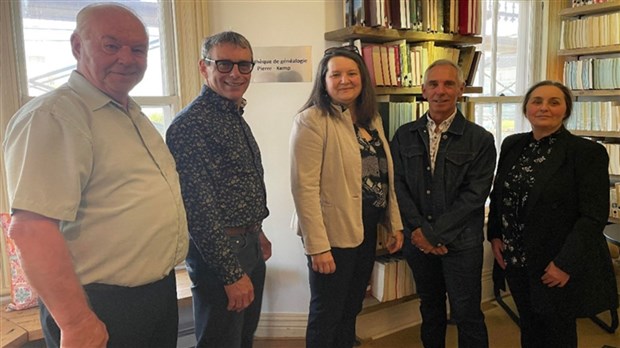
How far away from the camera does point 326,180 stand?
5.50 ft

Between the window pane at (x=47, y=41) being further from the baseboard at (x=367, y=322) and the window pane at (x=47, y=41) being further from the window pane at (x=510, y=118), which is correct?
the window pane at (x=510, y=118)

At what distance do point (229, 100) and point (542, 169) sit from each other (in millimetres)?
1281

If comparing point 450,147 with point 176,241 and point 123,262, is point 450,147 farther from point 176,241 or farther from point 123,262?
point 123,262

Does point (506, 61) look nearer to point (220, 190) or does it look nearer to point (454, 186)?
point (454, 186)

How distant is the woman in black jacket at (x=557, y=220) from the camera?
168 centimetres

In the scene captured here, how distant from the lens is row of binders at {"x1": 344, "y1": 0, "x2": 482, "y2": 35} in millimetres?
2221

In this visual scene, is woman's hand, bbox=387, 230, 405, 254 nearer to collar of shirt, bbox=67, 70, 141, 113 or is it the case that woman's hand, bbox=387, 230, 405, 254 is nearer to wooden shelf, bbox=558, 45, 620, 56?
collar of shirt, bbox=67, 70, 141, 113

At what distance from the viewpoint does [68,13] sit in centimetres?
215

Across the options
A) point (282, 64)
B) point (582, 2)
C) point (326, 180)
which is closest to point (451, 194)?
point (326, 180)

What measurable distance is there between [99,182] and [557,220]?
5.47 ft

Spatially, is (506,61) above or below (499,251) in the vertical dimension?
above

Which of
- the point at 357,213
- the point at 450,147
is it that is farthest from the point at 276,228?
the point at 450,147

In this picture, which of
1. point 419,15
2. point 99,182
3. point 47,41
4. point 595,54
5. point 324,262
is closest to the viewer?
point 99,182

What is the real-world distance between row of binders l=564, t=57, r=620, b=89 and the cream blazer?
2.42 metres
